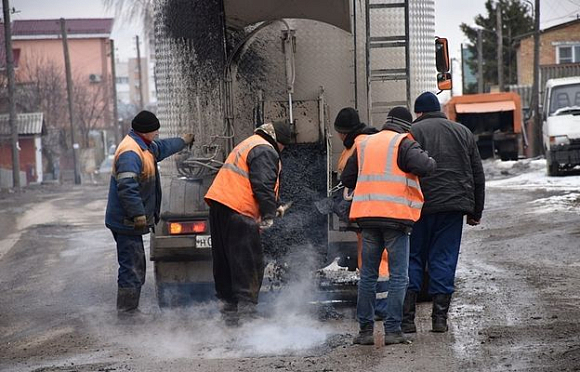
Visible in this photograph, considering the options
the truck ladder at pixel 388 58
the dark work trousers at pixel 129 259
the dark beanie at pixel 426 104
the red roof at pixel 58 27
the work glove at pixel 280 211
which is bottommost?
the dark work trousers at pixel 129 259

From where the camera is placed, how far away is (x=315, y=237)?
9.16m

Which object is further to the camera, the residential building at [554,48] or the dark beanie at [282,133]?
the residential building at [554,48]

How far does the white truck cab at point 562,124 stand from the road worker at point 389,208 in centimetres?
1598

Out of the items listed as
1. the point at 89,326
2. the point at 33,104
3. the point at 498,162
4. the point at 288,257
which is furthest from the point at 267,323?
the point at 33,104

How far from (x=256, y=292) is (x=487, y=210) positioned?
34.6 ft

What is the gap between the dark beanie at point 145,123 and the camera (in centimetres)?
904

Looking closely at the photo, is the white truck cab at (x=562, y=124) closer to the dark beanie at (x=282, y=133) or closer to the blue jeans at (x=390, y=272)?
the dark beanie at (x=282, y=133)

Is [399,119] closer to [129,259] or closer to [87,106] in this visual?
[129,259]

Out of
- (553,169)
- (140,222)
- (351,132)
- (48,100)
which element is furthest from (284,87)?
(48,100)

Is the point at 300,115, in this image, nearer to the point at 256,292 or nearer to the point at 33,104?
the point at 256,292

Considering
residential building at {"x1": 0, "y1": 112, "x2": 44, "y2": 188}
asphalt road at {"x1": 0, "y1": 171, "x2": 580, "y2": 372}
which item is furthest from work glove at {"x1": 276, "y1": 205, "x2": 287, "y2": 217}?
residential building at {"x1": 0, "y1": 112, "x2": 44, "y2": 188}

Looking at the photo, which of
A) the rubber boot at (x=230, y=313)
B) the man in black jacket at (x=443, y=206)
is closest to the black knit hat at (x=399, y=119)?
the man in black jacket at (x=443, y=206)

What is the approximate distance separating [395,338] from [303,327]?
1.12 meters

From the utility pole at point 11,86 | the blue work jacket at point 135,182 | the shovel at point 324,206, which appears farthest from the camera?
the utility pole at point 11,86
